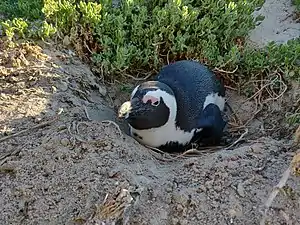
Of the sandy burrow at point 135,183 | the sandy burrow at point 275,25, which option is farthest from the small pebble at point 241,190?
the sandy burrow at point 275,25

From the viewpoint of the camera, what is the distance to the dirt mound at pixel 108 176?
2324 millimetres

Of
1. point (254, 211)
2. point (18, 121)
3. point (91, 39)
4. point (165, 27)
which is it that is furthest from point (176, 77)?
point (254, 211)

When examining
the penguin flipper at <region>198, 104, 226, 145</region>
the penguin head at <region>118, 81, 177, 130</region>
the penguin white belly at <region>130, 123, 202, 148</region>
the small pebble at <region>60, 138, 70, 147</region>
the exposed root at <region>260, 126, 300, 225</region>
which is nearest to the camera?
the exposed root at <region>260, 126, 300, 225</region>

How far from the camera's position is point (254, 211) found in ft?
7.69

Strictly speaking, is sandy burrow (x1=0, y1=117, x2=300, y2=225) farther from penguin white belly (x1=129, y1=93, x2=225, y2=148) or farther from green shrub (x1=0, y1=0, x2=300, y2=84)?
green shrub (x1=0, y1=0, x2=300, y2=84)

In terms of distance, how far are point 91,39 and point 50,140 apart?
1315 mm

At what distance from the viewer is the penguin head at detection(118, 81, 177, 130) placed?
306 cm

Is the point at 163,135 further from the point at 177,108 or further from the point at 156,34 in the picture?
the point at 156,34

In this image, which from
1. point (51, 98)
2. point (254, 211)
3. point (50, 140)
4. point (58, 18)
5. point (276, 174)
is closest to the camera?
point (254, 211)

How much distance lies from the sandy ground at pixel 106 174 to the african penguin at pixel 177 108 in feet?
0.59

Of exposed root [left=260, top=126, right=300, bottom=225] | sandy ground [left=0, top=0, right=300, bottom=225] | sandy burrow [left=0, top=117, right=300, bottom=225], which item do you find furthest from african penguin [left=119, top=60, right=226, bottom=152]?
exposed root [left=260, top=126, right=300, bottom=225]

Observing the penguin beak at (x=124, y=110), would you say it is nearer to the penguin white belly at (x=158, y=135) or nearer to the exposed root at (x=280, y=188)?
the penguin white belly at (x=158, y=135)

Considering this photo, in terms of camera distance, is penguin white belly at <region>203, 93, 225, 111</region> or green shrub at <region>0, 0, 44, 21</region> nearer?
penguin white belly at <region>203, 93, 225, 111</region>

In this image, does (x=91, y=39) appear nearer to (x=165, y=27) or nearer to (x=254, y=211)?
(x=165, y=27)
